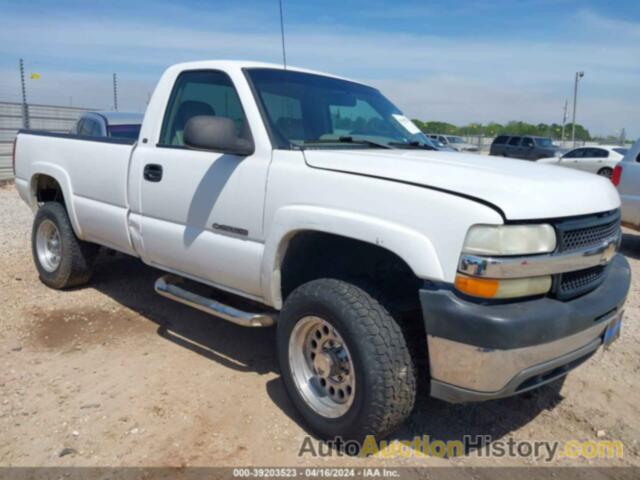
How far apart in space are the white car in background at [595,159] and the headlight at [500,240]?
16.4m

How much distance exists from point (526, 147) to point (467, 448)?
26.2 meters

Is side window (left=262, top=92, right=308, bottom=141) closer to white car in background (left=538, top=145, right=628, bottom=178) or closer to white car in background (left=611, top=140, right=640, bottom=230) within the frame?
white car in background (left=611, top=140, right=640, bottom=230)

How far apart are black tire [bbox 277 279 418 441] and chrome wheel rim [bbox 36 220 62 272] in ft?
11.7

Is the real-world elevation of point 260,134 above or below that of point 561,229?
above

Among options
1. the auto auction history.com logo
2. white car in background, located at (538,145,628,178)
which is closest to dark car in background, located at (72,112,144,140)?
the auto auction history.com logo

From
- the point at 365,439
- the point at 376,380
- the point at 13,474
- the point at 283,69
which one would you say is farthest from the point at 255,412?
the point at 283,69

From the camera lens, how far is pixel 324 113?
374cm

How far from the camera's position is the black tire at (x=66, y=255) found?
16.9ft

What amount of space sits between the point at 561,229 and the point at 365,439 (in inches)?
54.5

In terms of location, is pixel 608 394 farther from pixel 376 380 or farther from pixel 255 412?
pixel 255 412

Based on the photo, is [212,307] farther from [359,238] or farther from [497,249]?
[497,249]

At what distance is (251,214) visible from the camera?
3.29 metres

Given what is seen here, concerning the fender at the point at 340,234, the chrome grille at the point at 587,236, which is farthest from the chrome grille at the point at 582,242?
the fender at the point at 340,234

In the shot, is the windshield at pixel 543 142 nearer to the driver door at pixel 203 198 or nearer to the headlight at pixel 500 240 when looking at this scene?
the driver door at pixel 203 198
